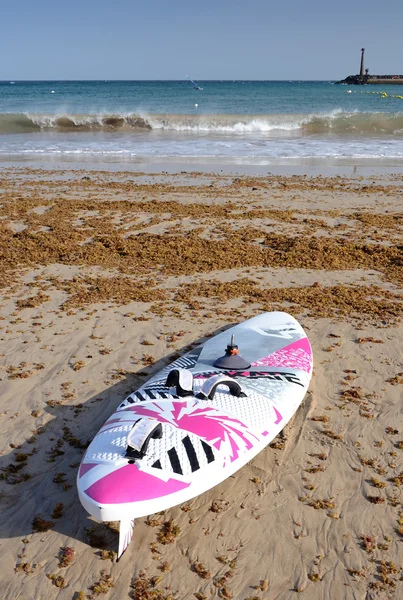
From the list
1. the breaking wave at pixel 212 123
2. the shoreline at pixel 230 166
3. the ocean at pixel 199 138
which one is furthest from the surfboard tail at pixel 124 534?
the breaking wave at pixel 212 123

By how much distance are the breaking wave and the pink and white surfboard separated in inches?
1142

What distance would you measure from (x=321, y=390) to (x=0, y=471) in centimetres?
356

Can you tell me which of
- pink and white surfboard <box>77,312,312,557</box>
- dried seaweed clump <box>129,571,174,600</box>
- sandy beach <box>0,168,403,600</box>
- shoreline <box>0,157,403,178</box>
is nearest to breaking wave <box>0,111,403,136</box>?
shoreline <box>0,157,403,178</box>

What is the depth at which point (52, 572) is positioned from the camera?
3.89m

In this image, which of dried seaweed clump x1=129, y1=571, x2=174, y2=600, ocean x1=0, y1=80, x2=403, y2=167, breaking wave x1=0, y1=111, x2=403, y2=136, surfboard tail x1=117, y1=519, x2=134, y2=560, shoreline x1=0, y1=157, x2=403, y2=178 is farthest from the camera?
breaking wave x1=0, y1=111, x2=403, y2=136

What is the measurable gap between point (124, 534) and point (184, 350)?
3.27 meters

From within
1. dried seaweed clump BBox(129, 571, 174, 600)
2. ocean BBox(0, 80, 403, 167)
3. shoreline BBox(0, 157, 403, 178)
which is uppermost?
ocean BBox(0, 80, 403, 167)

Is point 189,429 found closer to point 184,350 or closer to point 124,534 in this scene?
point 124,534

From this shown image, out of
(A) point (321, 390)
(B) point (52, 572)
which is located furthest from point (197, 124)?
(B) point (52, 572)

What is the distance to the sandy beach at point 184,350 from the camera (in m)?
3.93

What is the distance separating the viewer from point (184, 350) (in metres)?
6.93

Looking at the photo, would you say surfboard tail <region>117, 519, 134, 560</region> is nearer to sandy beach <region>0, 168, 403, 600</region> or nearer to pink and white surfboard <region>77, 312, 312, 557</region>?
pink and white surfboard <region>77, 312, 312, 557</region>

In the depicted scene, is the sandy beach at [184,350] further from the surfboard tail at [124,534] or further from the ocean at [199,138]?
the ocean at [199,138]

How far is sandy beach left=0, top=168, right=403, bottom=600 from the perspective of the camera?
3926mm
